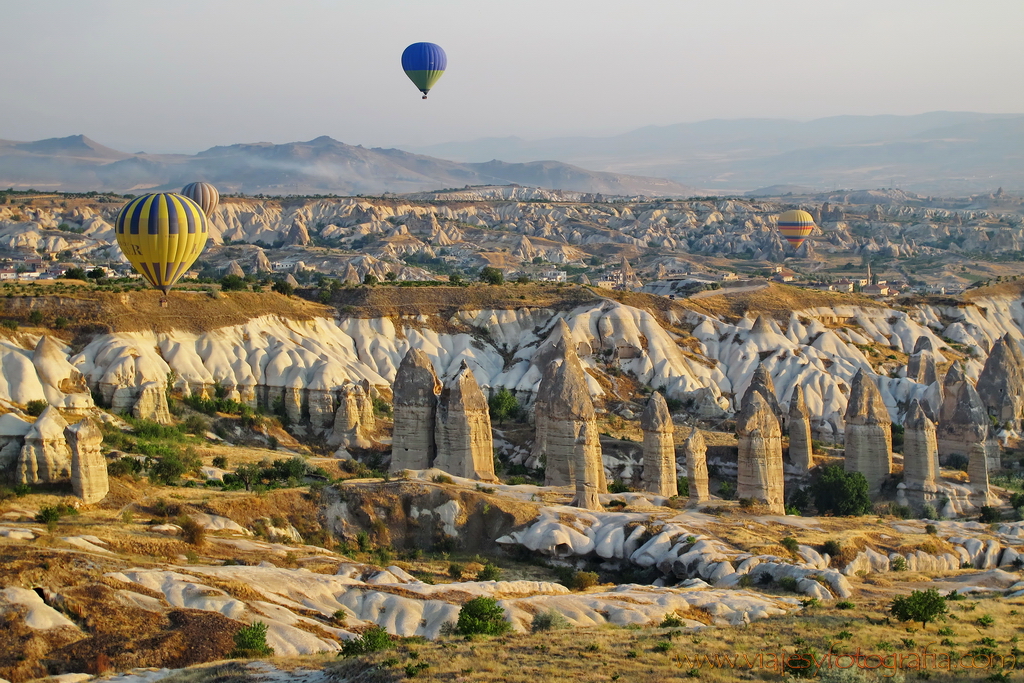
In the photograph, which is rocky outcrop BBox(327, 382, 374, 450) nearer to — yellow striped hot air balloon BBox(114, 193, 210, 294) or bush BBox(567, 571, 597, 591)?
yellow striped hot air balloon BBox(114, 193, 210, 294)

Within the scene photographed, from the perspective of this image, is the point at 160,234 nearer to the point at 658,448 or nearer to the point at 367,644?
the point at 658,448

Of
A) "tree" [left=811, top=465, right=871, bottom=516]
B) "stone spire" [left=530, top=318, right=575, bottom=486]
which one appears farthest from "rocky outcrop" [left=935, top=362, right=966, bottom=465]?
"stone spire" [left=530, top=318, right=575, bottom=486]

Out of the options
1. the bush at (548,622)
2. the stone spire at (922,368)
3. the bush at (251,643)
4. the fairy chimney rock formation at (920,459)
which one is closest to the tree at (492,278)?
the stone spire at (922,368)

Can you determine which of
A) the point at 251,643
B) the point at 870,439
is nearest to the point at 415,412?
the point at 870,439

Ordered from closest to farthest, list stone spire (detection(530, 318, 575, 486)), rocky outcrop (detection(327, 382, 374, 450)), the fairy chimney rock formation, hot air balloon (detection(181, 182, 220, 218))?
1. stone spire (detection(530, 318, 575, 486))
2. the fairy chimney rock formation
3. rocky outcrop (detection(327, 382, 374, 450))
4. hot air balloon (detection(181, 182, 220, 218))

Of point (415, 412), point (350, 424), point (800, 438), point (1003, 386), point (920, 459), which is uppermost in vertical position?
point (415, 412)

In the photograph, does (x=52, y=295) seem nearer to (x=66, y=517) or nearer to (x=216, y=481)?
(x=216, y=481)

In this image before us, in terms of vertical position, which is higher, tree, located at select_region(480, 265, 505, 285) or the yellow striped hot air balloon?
the yellow striped hot air balloon
